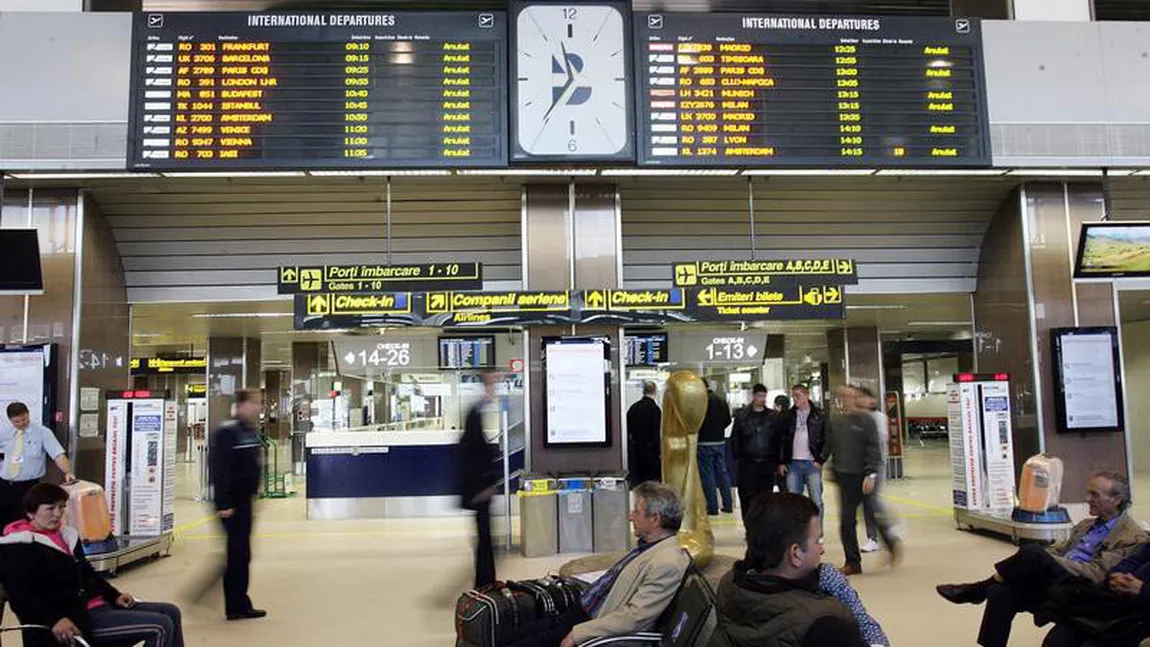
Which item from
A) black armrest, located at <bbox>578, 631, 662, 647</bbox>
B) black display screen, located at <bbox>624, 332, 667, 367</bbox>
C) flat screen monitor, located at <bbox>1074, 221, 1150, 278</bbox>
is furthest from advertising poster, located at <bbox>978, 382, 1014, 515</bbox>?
Result: black armrest, located at <bbox>578, 631, 662, 647</bbox>

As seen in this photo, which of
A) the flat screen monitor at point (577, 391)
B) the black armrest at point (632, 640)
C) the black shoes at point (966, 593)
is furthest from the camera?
the flat screen monitor at point (577, 391)

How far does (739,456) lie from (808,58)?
3.43m

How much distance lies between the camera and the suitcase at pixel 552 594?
3.71m

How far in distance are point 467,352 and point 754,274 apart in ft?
16.1

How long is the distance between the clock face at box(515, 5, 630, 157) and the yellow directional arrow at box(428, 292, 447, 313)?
1373mm

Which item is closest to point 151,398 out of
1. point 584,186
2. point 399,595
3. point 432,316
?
point 432,316

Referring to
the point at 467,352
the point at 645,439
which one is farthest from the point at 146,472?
the point at 645,439

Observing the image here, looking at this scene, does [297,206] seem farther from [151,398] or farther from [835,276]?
[835,276]

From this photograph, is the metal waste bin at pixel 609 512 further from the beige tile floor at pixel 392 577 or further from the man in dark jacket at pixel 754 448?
the man in dark jacket at pixel 754 448

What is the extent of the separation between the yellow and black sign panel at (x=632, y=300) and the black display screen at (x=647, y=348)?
3280 mm

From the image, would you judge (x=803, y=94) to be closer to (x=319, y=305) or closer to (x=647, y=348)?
(x=319, y=305)

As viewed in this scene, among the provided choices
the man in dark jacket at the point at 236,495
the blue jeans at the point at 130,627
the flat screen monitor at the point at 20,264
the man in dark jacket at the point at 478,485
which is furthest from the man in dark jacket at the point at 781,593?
the flat screen monitor at the point at 20,264

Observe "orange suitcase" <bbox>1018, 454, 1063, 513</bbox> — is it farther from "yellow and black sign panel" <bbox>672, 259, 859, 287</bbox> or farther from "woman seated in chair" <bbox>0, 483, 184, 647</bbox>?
"woman seated in chair" <bbox>0, 483, 184, 647</bbox>

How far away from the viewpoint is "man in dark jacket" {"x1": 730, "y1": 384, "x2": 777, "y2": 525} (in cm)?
758
